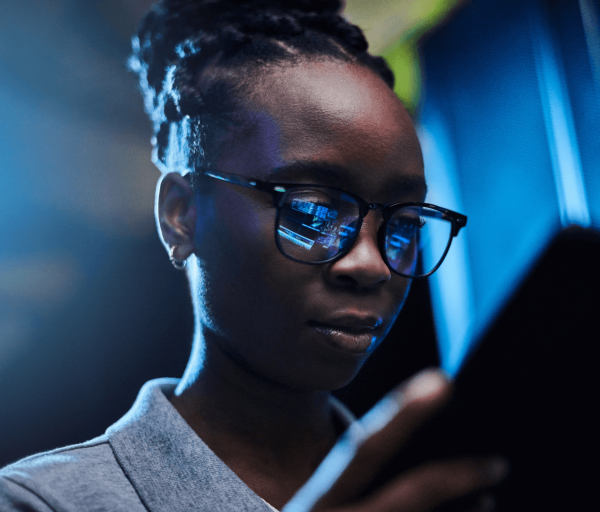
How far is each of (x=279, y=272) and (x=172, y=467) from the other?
12.5 inches

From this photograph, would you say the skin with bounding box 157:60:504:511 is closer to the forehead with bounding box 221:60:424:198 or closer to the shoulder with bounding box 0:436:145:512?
the forehead with bounding box 221:60:424:198

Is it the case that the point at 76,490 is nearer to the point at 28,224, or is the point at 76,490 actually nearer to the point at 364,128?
the point at 28,224

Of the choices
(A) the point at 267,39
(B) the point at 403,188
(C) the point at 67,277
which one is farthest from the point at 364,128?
(C) the point at 67,277

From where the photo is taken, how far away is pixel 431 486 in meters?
0.44

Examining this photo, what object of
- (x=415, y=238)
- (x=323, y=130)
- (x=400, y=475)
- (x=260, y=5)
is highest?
(x=260, y=5)

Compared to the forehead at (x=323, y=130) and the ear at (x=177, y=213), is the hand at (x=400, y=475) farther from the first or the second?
the ear at (x=177, y=213)

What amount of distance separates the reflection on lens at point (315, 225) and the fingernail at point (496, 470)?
1.10 feet

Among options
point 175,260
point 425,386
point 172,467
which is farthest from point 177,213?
point 425,386

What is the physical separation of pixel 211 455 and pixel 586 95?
1064mm

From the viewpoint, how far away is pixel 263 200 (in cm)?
73

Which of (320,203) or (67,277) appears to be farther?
(67,277)

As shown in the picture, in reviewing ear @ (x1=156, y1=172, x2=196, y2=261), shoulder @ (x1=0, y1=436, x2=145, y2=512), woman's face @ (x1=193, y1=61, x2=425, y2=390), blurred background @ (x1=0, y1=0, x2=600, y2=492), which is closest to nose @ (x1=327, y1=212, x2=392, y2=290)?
woman's face @ (x1=193, y1=61, x2=425, y2=390)

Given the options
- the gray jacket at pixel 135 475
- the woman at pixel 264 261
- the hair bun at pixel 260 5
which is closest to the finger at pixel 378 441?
the woman at pixel 264 261

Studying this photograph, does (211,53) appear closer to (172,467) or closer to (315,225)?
(315,225)
